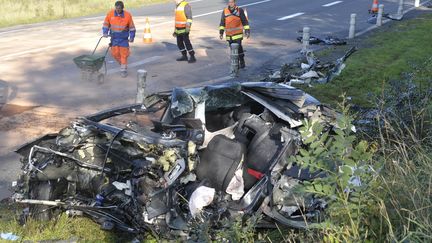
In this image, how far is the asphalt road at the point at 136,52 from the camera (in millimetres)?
10594

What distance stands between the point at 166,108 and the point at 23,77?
6.64 m

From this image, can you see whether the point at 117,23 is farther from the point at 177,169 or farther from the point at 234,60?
the point at 177,169

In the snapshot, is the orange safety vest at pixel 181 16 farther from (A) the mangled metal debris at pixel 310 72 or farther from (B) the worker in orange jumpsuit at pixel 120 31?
(A) the mangled metal debris at pixel 310 72

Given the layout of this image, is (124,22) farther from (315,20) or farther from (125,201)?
(315,20)

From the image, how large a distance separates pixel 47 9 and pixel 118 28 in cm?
1305

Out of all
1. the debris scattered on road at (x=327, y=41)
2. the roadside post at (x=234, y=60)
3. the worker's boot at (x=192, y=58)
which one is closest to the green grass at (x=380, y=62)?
the debris scattered on road at (x=327, y=41)

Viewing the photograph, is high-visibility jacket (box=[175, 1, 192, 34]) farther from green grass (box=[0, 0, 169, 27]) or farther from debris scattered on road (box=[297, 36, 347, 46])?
green grass (box=[0, 0, 169, 27])

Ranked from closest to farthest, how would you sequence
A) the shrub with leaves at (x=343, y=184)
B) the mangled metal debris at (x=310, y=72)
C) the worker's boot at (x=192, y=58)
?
Answer: the shrub with leaves at (x=343, y=184), the mangled metal debris at (x=310, y=72), the worker's boot at (x=192, y=58)

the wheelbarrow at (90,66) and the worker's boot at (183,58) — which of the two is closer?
the wheelbarrow at (90,66)

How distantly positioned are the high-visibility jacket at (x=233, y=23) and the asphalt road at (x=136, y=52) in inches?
34.7

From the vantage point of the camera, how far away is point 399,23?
800 inches

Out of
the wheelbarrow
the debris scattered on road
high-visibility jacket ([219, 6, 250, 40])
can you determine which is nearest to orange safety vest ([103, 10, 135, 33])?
the wheelbarrow

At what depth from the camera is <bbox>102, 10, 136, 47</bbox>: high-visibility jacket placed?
12.2 meters

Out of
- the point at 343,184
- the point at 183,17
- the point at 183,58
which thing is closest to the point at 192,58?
the point at 183,58
